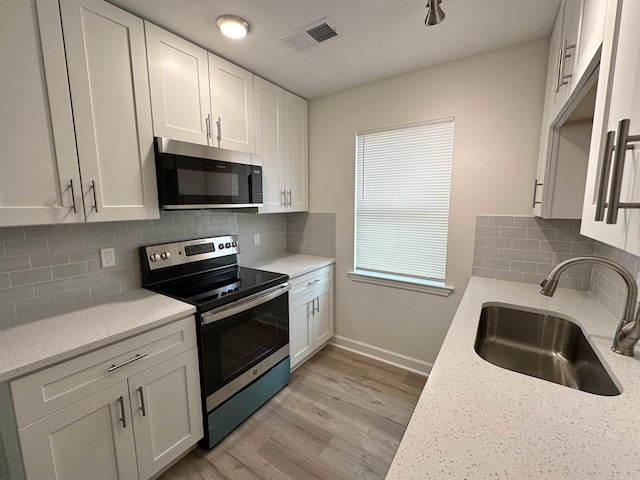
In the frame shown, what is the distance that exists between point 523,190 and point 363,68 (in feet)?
4.75

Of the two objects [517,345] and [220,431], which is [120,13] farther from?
[517,345]

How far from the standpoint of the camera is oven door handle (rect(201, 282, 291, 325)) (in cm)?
155

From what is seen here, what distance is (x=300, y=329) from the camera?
2.37 meters

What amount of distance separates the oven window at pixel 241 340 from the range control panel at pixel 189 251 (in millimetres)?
626

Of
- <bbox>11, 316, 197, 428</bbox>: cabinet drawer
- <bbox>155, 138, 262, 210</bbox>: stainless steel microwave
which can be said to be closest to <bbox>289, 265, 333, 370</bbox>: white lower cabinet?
<bbox>155, 138, 262, 210</bbox>: stainless steel microwave

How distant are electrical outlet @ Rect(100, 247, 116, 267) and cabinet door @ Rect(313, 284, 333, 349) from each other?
1.54m

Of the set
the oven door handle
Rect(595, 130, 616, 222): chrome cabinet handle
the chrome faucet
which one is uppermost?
Rect(595, 130, 616, 222): chrome cabinet handle

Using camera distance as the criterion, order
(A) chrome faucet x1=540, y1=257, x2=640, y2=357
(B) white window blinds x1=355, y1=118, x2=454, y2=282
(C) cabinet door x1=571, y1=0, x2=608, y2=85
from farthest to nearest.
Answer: (B) white window blinds x1=355, y1=118, x2=454, y2=282 < (A) chrome faucet x1=540, y1=257, x2=640, y2=357 < (C) cabinet door x1=571, y1=0, x2=608, y2=85

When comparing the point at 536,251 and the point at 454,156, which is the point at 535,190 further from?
the point at 454,156

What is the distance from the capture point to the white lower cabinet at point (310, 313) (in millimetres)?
2289

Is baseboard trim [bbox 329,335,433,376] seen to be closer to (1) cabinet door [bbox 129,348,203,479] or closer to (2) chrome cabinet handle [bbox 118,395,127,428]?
(1) cabinet door [bbox 129,348,203,479]

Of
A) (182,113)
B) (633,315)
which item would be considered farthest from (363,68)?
(633,315)

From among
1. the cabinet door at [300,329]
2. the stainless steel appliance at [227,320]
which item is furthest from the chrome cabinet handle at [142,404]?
the cabinet door at [300,329]

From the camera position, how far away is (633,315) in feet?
3.23
